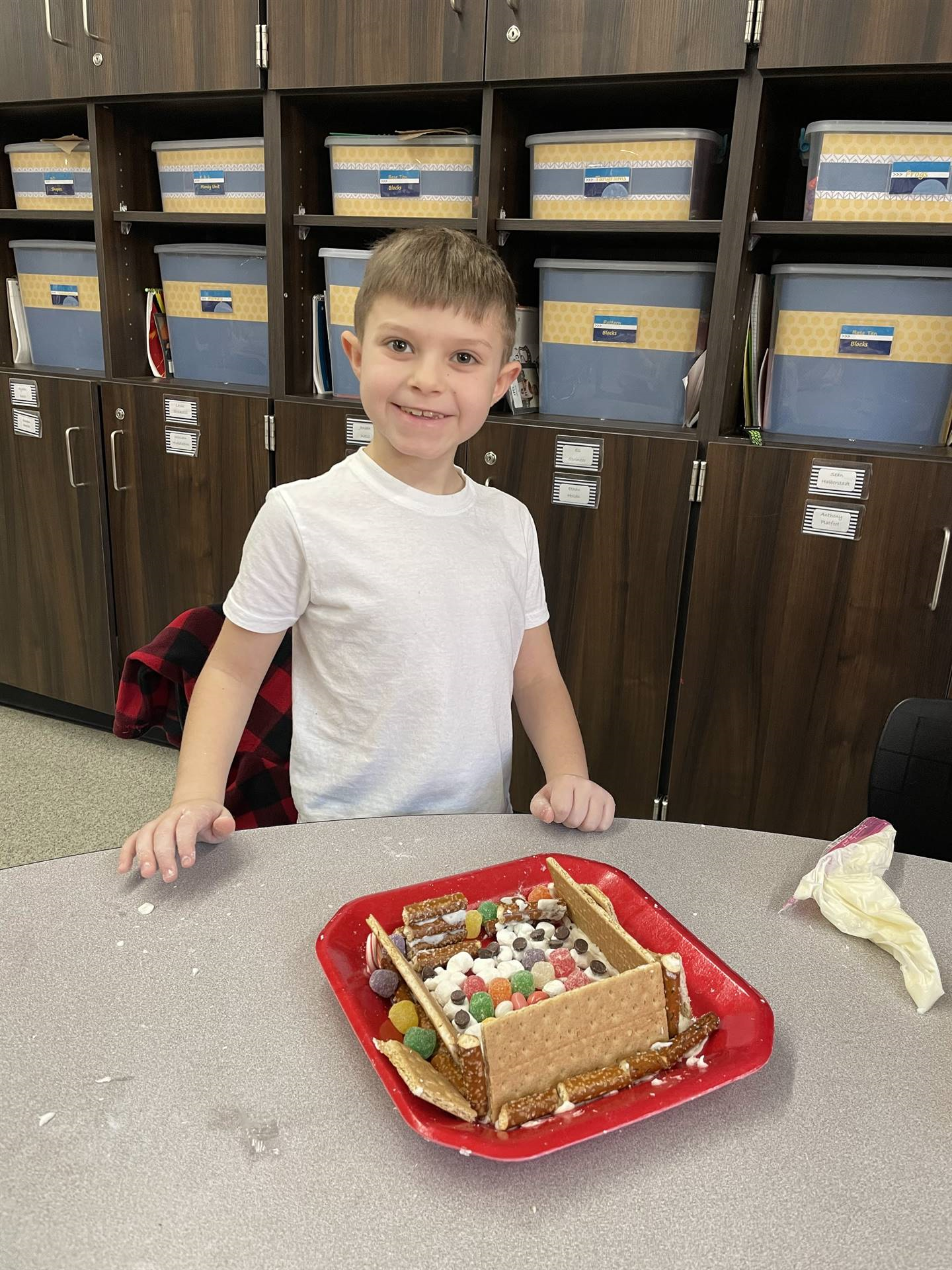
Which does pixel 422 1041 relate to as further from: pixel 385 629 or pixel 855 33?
pixel 855 33

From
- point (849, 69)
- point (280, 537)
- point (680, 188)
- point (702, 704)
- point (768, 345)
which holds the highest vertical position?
point (849, 69)

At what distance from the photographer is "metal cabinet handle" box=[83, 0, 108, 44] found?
2.22 metres

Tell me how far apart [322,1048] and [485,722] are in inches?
22.4

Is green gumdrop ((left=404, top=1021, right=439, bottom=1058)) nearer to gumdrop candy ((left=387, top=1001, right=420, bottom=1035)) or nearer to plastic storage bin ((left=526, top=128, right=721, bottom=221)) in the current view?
gumdrop candy ((left=387, top=1001, right=420, bottom=1035))

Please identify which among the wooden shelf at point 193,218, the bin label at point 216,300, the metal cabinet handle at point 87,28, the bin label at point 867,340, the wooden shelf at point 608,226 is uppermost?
the metal cabinet handle at point 87,28

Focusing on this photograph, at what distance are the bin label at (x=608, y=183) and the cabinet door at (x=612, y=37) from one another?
175 millimetres

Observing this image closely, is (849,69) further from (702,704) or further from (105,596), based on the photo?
(105,596)

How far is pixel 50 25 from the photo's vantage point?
2.28 meters

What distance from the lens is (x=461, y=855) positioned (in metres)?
0.89

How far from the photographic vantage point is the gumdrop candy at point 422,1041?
0.63m

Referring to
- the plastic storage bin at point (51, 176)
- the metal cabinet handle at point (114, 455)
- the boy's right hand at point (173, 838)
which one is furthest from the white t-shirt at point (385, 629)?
the plastic storage bin at point (51, 176)

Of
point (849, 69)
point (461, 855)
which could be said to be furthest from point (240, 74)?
point (461, 855)

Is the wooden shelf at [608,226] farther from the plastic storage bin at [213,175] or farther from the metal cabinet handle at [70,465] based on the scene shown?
the metal cabinet handle at [70,465]

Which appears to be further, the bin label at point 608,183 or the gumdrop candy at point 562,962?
the bin label at point 608,183
